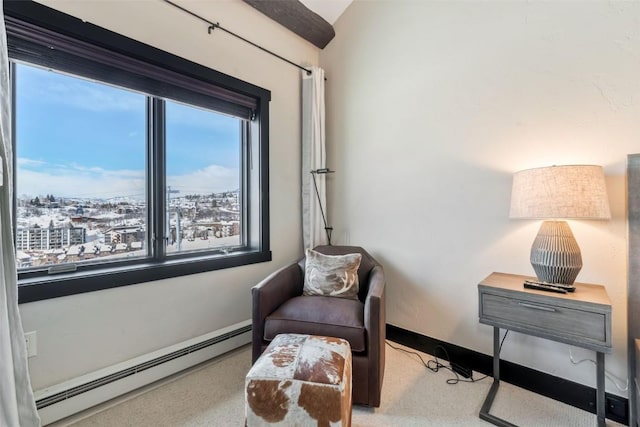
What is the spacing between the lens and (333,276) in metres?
2.07

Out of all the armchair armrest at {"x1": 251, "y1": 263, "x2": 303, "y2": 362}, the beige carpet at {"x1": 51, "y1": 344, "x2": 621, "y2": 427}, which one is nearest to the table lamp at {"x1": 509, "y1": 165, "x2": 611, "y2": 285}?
the beige carpet at {"x1": 51, "y1": 344, "x2": 621, "y2": 427}

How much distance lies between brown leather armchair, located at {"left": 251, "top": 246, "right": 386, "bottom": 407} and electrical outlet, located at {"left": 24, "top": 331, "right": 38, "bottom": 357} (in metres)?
1.06

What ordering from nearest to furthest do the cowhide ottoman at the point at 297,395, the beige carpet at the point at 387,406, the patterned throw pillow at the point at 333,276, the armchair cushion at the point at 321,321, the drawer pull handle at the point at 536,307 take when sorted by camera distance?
the cowhide ottoman at the point at 297,395 → the drawer pull handle at the point at 536,307 → the beige carpet at the point at 387,406 → the armchair cushion at the point at 321,321 → the patterned throw pillow at the point at 333,276

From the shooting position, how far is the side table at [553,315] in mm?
1278

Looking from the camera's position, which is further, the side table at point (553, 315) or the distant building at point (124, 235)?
the distant building at point (124, 235)

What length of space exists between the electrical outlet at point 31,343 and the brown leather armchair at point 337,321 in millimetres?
1060

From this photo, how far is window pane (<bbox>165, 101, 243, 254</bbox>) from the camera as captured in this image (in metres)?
2.07

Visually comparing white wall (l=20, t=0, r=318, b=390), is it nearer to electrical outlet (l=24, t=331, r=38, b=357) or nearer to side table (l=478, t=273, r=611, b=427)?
electrical outlet (l=24, t=331, r=38, b=357)

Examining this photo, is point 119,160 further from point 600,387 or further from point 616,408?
point 616,408

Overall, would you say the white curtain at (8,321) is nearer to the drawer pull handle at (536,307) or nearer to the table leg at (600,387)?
the drawer pull handle at (536,307)

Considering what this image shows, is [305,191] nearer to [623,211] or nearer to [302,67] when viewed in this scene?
[302,67]

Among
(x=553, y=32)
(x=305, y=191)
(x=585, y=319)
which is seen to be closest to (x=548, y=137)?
(x=553, y=32)

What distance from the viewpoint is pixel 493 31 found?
73.6 inches

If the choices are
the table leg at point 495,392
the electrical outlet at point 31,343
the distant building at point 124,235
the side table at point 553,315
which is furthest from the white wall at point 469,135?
the electrical outlet at point 31,343
